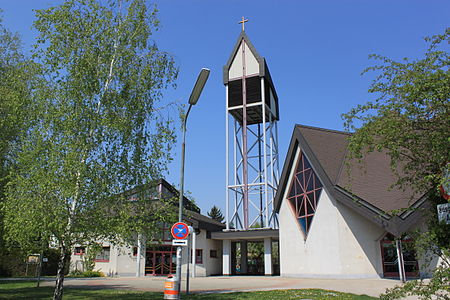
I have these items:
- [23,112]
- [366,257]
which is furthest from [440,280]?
[366,257]

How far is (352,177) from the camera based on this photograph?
17.1 meters

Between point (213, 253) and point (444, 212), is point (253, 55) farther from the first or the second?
point (444, 212)

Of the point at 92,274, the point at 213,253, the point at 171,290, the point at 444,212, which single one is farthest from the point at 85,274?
the point at 444,212

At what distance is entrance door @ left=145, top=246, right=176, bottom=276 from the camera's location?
29062 millimetres

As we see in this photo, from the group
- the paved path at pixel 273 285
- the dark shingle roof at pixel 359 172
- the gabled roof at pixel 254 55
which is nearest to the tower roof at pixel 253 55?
the gabled roof at pixel 254 55

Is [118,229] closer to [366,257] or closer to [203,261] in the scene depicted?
[366,257]

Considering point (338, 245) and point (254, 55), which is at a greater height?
point (254, 55)

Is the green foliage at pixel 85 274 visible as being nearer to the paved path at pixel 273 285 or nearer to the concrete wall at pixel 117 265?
the concrete wall at pixel 117 265

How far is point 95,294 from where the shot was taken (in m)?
14.5

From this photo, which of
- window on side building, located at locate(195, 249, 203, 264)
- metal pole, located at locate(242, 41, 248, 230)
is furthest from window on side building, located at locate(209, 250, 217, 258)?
metal pole, located at locate(242, 41, 248, 230)

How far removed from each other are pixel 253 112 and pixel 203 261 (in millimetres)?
14134

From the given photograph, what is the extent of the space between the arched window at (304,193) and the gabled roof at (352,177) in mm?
798

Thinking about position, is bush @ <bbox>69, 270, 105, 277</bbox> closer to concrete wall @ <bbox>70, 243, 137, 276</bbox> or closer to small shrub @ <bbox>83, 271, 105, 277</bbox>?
small shrub @ <bbox>83, 271, 105, 277</bbox>

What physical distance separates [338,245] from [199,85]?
14843 mm
